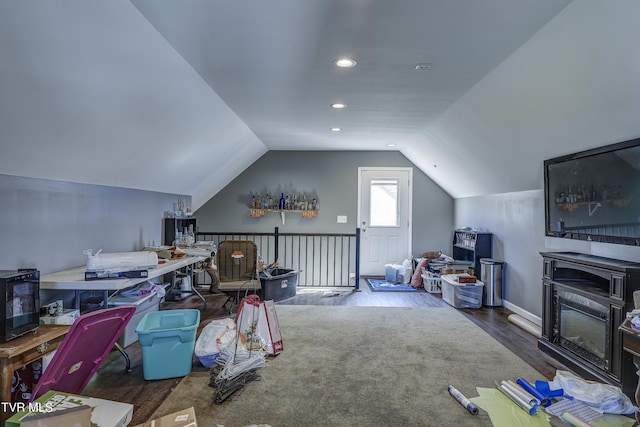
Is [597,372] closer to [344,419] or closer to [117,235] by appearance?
[344,419]

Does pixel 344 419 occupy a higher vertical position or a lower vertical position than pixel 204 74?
lower

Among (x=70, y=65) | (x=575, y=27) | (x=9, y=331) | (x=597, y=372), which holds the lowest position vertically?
(x=597, y=372)

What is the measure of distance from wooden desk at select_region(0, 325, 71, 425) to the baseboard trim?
4419 mm

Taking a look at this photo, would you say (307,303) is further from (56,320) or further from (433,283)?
(56,320)

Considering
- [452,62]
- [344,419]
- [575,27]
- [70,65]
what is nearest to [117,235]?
[70,65]

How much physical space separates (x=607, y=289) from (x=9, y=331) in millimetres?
4022

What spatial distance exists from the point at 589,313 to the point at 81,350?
11.7 feet

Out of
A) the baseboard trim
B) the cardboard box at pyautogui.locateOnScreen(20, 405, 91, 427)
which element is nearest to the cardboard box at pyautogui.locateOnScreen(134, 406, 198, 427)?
the cardboard box at pyautogui.locateOnScreen(20, 405, 91, 427)

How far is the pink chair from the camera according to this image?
2051 mm

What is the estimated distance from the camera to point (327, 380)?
2904 millimetres

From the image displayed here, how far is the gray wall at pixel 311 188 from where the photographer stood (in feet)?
23.2

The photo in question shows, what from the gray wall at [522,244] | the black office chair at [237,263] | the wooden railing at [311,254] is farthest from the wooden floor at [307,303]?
the wooden railing at [311,254]

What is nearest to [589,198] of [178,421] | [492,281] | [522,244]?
[522,244]

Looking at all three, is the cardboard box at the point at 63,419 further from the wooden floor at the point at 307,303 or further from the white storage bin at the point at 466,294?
the white storage bin at the point at 466,294
